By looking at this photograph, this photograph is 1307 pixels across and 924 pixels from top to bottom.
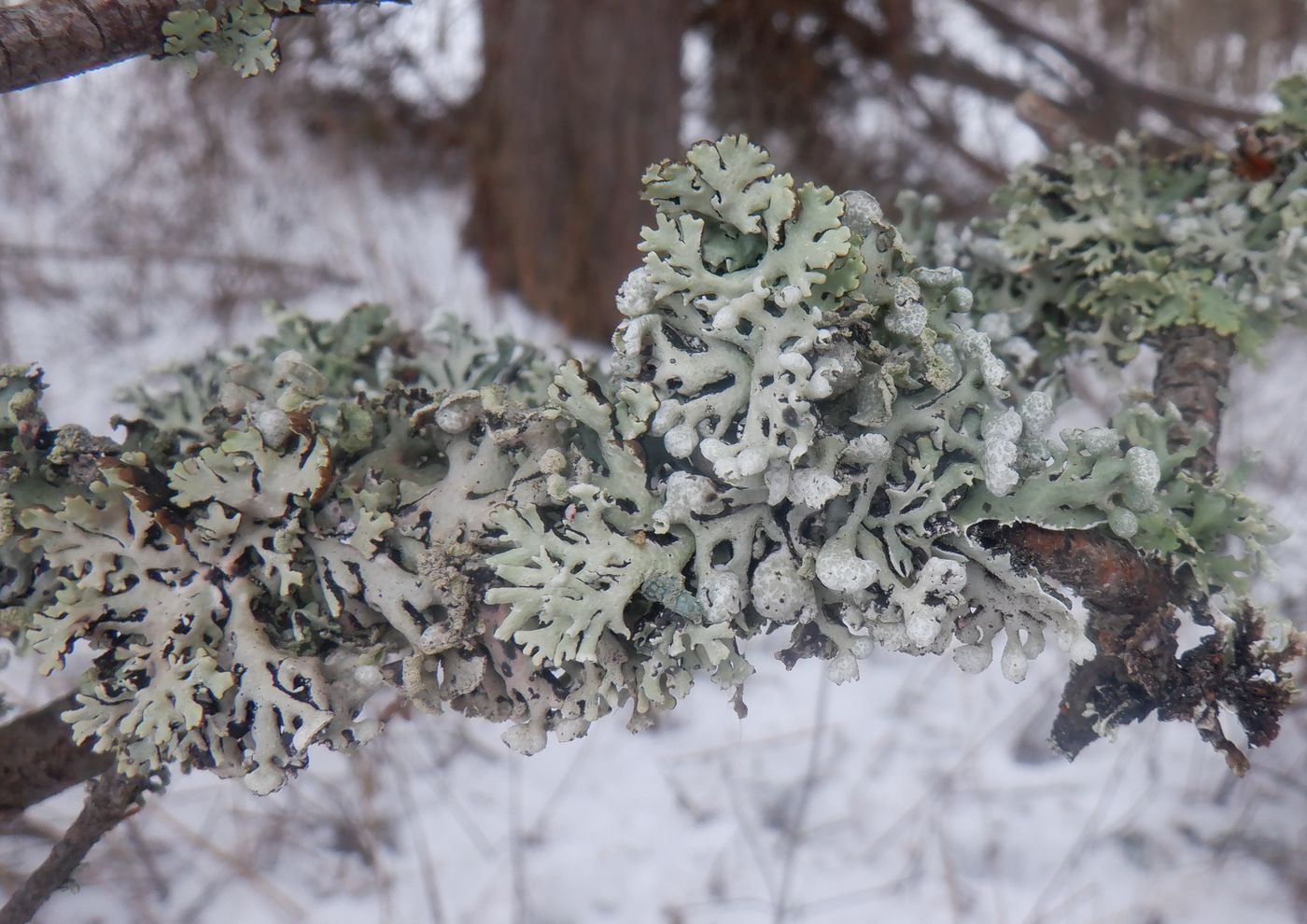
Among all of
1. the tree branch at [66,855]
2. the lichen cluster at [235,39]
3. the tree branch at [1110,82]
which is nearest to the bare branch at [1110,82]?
the tree branch at [1110,82]

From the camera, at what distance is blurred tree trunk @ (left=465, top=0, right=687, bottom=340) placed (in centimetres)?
212

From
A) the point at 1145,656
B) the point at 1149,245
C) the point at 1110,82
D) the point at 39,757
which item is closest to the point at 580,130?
the point at 1110,82

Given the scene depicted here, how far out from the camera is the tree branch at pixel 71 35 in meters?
0.62

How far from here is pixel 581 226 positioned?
2.19 m

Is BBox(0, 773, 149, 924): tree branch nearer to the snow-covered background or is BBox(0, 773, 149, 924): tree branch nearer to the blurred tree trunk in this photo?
the snow-covered background

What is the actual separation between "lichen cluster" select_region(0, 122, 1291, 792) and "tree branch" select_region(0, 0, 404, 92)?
24 cm

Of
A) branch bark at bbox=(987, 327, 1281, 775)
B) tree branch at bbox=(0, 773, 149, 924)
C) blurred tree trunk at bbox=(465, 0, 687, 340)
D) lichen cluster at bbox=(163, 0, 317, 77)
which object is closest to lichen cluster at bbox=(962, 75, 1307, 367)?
branch bark at bbox=(987, 327, 1281, 775)

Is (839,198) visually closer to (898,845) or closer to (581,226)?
(898,845)

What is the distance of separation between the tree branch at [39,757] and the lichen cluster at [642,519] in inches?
7.1

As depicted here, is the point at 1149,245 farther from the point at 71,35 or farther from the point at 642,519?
the point at 71,35

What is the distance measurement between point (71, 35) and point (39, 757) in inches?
25.0

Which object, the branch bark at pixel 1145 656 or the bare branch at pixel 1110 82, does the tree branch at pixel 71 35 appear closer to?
the branch bark at pixel 1145 656

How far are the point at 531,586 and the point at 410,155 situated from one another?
2.65 meters

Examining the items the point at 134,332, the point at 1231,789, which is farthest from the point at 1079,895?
the point at 134,332
